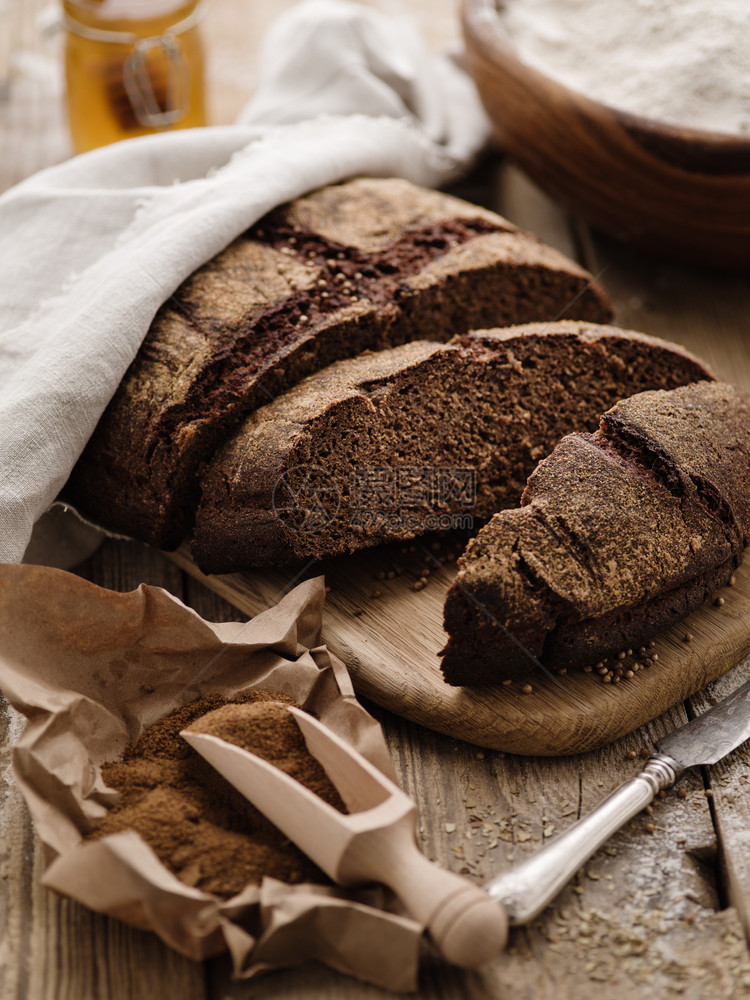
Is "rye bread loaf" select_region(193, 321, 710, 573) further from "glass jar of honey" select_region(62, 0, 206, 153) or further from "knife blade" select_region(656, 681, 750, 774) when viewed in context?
"glass jar of honey" select_region(62, 0, 206, 153)

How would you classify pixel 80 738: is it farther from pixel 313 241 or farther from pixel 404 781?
pixel 313 241

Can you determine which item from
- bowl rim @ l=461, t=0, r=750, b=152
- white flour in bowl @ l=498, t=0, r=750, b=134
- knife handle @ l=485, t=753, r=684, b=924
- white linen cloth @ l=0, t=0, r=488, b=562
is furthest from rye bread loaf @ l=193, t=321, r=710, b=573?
white flour in bowl @ l=498, t=0, r=750, b=134

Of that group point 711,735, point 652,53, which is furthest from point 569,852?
point 652,53

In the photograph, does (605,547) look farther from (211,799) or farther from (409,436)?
(211,799)

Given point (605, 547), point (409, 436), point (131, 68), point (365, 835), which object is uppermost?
point (131, 68)

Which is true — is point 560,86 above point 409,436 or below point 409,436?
above

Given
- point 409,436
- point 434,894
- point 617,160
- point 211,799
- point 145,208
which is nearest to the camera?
point 434,894

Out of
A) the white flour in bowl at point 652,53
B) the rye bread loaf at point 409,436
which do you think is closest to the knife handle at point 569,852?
the rye bread loaf at point 409,436
